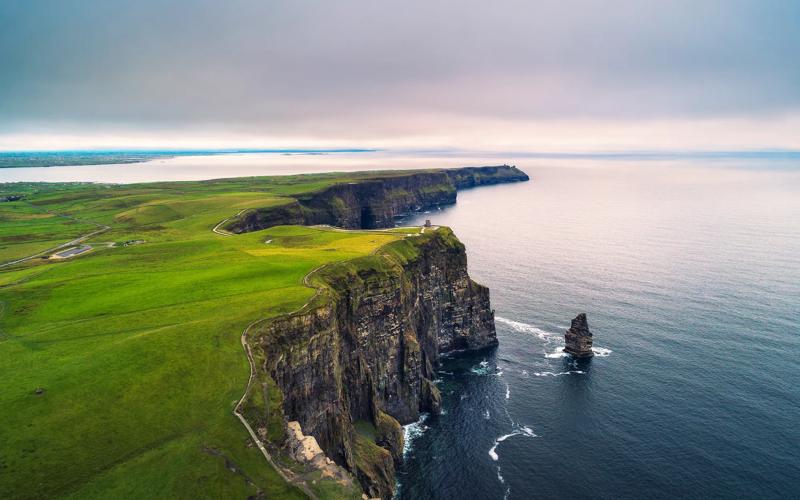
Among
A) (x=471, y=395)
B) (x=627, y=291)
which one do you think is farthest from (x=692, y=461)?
(x=627, y=291)

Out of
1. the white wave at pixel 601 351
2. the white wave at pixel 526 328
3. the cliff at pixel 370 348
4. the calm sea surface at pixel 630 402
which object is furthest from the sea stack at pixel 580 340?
the cliff at pixel 370 348

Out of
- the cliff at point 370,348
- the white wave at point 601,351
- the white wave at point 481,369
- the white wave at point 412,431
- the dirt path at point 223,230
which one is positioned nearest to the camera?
the cliff at point 370,348

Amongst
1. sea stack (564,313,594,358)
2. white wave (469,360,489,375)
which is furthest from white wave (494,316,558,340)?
white wave (469,360,489,375)

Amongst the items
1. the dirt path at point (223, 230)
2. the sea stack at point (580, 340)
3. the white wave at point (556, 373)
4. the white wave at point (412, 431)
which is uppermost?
the dirt path at point (223, 230)

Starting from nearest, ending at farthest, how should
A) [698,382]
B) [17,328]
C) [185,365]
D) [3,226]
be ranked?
[185,365] → [17,328] → [698,382] → [3,226]

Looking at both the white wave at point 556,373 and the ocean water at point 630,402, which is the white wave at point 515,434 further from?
the white wave at point 556,373

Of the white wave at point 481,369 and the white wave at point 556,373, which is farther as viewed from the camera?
the white wave at point 481,369

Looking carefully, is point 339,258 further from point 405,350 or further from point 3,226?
point 3,226

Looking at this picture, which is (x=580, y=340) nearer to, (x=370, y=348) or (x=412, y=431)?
(x=412, y=431)
